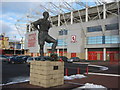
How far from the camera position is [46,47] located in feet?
217

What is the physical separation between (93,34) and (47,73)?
42893 mm

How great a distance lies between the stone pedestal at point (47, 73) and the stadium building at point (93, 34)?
38312 mm

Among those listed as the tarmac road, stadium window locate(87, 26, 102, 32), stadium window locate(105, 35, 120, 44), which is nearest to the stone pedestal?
the tarmac road

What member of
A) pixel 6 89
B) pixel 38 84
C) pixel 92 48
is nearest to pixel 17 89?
pixel 6 89

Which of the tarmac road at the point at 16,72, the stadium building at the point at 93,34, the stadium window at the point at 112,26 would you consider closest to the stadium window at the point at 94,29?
the stadium building at the point at 93,34

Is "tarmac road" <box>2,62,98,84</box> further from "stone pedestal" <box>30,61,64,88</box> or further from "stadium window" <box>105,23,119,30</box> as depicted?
"stadium window" <box>105,23,119,30</box>

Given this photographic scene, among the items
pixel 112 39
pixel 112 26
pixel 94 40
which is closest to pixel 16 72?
pixel 112 39

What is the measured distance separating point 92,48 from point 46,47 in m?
21.6

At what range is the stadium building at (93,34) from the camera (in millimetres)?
45750

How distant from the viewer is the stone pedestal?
8495 mm

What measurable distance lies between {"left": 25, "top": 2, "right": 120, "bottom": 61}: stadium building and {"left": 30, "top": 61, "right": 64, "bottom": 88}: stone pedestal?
38.3 metres

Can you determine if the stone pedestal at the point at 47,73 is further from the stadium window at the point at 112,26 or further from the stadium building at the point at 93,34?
the stadium window at the point at 112,26

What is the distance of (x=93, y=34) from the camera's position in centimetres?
4972

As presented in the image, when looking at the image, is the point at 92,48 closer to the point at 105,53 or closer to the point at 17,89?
the point at 105,53
